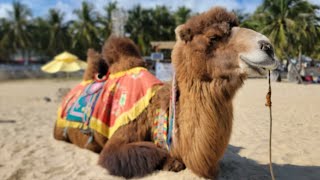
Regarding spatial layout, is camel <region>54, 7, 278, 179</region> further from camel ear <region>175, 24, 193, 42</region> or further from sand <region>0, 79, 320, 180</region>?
sand <region>0, 79, 320, 180</region>

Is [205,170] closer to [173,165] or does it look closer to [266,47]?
[173,165]

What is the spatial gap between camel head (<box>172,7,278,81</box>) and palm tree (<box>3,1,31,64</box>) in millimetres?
46699

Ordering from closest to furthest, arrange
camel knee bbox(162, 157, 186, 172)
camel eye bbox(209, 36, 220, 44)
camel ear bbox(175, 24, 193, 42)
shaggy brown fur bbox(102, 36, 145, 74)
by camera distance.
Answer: camel eye bbox(209, 36, 220, 44)
camel ear bbox(175, 24, 193, 42)
camel knee bbox(162, 157, 186, 172)
shaggy brown fur bbox(102, 36, 145, 74)

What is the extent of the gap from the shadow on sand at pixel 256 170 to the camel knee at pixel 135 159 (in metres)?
0.66

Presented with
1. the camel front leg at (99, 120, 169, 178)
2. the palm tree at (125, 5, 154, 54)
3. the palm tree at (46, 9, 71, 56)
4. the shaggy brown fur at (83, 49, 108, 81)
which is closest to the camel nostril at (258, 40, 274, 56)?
the camel front leg at (99, 120, 169, 178)

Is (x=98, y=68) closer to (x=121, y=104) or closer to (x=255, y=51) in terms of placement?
(x=121, y=104)

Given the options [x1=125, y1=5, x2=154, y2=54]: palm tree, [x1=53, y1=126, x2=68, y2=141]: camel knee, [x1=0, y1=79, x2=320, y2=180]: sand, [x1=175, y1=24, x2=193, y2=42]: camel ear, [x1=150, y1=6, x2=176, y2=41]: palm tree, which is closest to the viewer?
[x1=175, y1=24, x2=193, y2=42]: camel ear

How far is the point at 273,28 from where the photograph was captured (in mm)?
30578

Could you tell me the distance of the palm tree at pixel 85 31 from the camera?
44.8m

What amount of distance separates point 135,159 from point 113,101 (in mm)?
1035

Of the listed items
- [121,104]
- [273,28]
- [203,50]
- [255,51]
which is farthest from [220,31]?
[273,28]

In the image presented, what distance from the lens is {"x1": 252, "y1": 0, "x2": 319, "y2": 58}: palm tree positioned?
2970cm

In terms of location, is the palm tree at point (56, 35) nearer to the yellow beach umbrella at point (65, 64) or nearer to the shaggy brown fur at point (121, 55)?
the yellow beach umbrella at point (65, 64)

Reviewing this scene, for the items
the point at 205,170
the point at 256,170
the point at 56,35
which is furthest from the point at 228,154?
the point at 56,35
